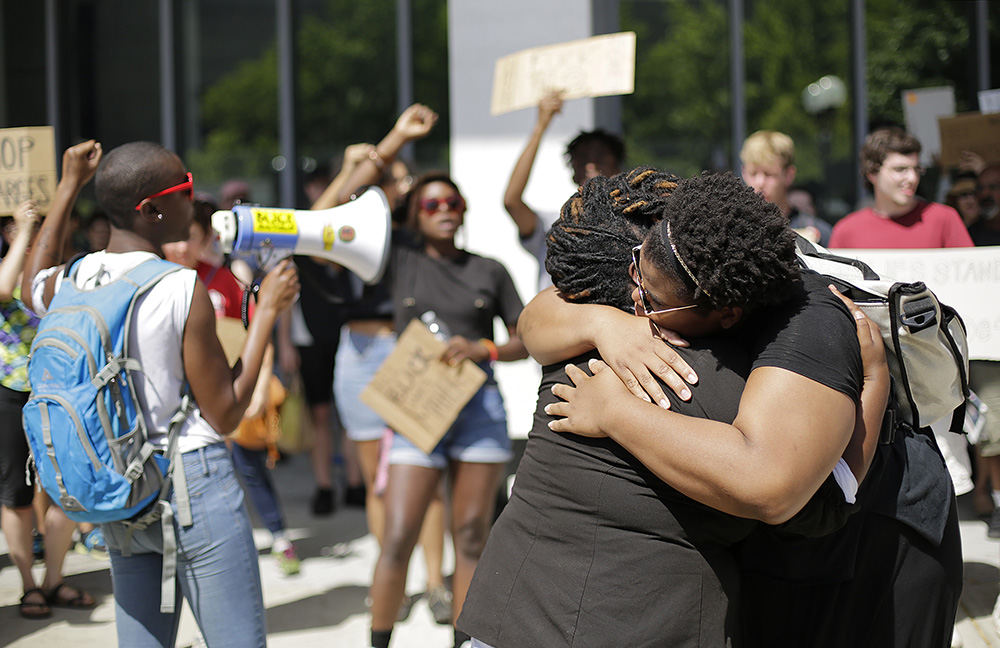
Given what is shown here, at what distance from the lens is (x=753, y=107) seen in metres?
17.8

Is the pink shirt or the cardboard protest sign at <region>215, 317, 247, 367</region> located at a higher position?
the pink shirt

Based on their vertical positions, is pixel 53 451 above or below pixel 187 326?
below

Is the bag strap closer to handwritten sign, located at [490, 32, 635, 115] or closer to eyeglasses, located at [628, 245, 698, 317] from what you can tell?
eyeglasses, located at [628, 245, 698, 317]

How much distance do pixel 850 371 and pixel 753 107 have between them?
55.6ft

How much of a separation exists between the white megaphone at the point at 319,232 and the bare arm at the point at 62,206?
0.49 metres

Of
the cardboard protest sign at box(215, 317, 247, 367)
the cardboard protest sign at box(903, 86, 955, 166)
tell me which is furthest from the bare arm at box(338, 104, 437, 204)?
the cardboard protest sign at box(903, 86, 955, 166)

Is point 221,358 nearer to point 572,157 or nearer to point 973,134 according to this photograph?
point 572,157

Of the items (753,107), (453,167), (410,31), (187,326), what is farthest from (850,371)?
(753,107)

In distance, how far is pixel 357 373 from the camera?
5.08 m

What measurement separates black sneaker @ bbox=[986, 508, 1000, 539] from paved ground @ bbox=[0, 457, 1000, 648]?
46 mm

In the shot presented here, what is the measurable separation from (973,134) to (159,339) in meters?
4.16

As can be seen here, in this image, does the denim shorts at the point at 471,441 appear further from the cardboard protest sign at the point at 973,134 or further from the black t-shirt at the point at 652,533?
the cardboard protest sign at the point at 973,134

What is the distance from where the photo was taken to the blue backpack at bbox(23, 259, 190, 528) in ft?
8.16

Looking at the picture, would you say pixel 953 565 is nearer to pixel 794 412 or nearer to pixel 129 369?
pixel 794 412
